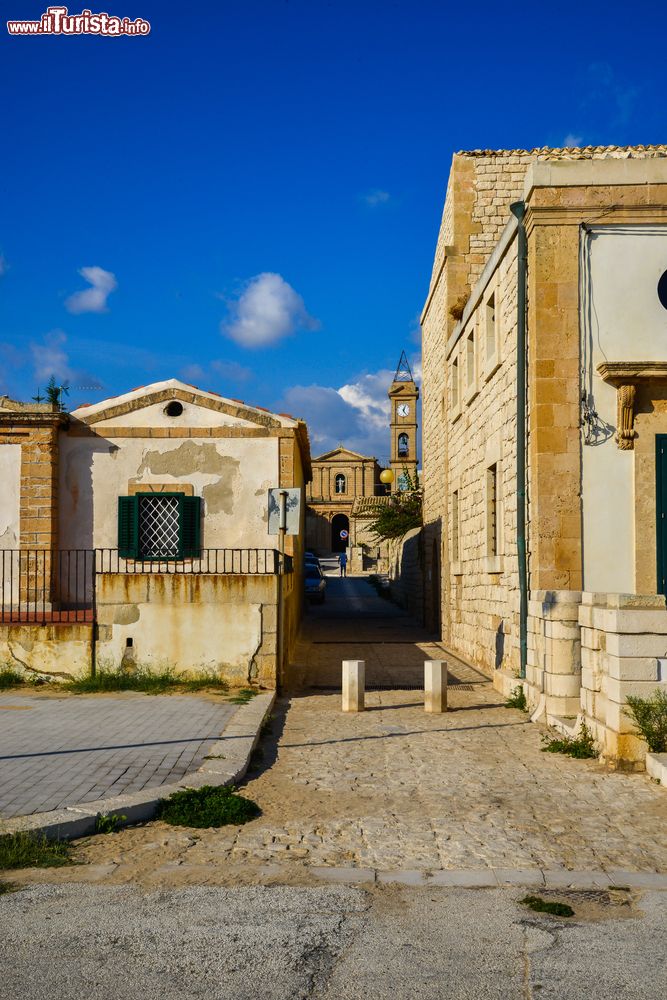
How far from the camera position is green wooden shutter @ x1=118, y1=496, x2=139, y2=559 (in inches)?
633

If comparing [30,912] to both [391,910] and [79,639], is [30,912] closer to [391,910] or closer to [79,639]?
[391,910]

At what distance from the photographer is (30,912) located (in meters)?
→ 4.30

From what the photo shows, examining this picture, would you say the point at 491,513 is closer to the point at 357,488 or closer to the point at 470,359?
the point at 470,359

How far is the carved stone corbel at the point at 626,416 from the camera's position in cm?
1064

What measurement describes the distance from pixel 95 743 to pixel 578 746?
450 cm

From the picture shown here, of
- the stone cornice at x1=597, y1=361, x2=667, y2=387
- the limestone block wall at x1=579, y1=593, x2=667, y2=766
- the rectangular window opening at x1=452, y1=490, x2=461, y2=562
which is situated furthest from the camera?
the rectangular window opening at x1=452, y1=490, x2=461, y2=562

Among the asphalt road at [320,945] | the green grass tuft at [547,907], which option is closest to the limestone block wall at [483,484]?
the green grass tuft at [547,907]

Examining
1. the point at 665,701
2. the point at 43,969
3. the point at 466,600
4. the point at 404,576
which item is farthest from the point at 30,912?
the point at 404,576

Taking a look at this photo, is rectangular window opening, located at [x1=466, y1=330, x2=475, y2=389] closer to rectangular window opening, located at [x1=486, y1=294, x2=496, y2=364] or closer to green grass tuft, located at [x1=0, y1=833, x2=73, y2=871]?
rectangular window opening, located at [x1=486, y1=294, x2=496, y2=364]

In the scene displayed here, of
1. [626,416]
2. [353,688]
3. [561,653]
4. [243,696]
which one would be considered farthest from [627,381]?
[243,696]

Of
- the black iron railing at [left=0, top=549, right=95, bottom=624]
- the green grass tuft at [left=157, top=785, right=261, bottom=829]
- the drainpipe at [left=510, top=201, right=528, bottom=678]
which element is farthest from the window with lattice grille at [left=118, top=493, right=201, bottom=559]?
the green grass tuft at [left=157, top=785, right=261, bottom=829]

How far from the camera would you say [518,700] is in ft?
36.2

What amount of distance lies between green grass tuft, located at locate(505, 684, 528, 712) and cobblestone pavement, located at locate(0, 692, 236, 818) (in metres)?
3.49

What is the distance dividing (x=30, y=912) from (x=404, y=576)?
27314mm
